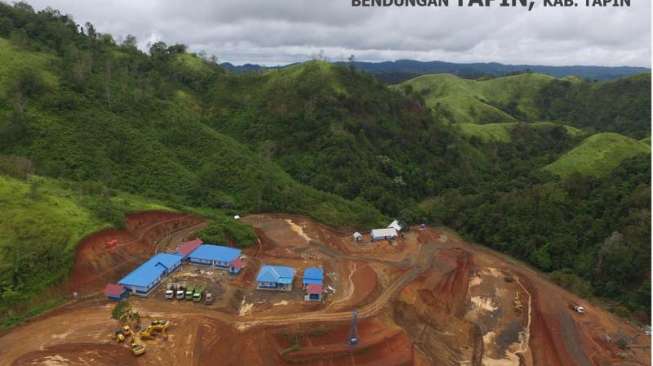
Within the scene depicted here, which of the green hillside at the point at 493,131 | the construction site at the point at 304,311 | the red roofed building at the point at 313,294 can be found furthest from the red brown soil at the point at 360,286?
the green hillside at the point at 493,131

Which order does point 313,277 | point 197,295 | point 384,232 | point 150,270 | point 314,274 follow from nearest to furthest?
1. point 197,295
2. point 150,270
3. point 313,277
4. point 314,274
5. point 384,232

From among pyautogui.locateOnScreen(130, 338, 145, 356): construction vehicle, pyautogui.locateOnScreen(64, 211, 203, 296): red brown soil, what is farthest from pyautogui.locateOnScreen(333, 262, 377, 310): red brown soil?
pyautogui.locateOnScreen(64, 211, 203, 296): red brown soil

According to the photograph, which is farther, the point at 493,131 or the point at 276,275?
the point at 493,131

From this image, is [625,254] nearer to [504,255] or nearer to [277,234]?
[504,255]

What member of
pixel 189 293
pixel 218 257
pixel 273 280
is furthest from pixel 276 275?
pixel 189 293

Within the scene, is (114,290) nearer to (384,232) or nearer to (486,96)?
(384,232)

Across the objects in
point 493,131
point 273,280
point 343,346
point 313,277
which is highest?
point 493,131

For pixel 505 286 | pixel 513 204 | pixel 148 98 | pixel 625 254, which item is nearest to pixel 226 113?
pixel 148 98
